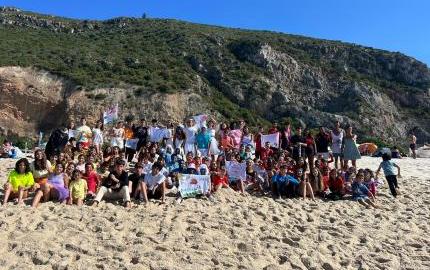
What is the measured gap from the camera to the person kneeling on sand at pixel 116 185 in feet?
30.7

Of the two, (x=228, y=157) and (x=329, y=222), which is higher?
(x=228, y=157)

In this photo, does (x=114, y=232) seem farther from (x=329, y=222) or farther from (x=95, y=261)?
(x=329, y=222)

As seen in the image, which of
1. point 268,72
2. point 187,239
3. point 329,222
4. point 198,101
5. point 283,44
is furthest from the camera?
point 283,44

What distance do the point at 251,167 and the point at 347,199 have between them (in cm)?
236

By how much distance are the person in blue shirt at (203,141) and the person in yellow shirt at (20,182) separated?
15.2 ft

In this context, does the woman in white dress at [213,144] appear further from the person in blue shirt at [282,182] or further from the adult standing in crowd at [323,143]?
the adult standing in crowd at [323,143]

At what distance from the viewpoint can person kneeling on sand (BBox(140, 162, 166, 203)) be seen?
968 cm

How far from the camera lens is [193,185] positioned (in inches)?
400

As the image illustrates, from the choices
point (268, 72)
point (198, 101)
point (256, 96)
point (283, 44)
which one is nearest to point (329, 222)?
point (198, 101)

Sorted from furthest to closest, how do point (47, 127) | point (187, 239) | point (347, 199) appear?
point (47, 127) < point (347, 199) < point (187, 239)

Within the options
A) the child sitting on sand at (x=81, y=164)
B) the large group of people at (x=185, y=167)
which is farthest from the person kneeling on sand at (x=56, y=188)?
the child sitting on sand at (x=81, y=164)

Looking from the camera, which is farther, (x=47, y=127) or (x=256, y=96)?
(x=256, y=96)

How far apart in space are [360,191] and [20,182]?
→ 7.43 metres

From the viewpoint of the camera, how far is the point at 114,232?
760cm
